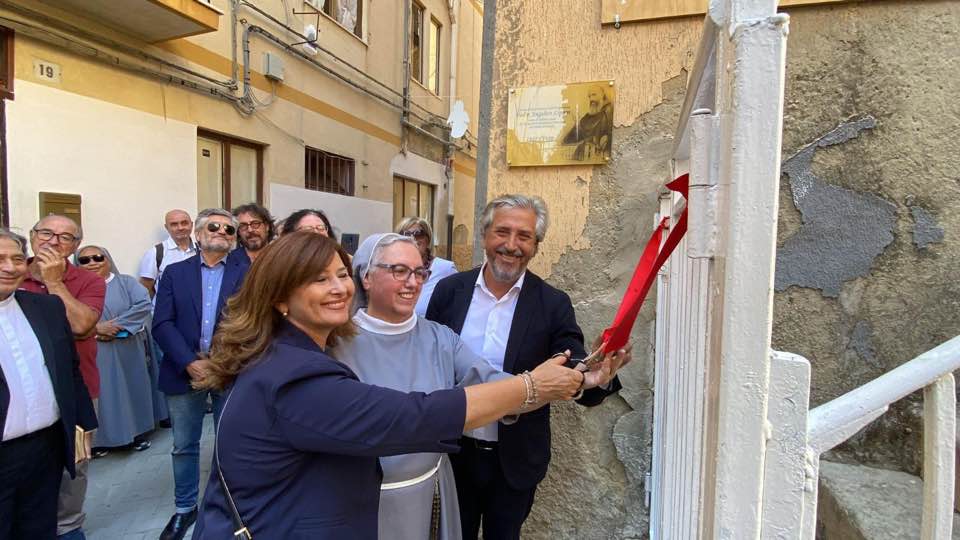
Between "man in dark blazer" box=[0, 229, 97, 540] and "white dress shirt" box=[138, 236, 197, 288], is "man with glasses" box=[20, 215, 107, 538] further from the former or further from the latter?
"white dress shirt" box=[138, 236, 197, 288]

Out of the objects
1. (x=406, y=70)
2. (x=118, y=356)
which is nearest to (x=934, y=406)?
(x=118, y=356)

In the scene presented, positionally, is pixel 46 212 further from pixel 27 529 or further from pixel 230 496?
pixel 230 496

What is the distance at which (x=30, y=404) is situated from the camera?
7.39ft

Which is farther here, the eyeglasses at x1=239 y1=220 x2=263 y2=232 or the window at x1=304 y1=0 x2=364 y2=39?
the window at x1=304 y1=0 x2=364 y2=39

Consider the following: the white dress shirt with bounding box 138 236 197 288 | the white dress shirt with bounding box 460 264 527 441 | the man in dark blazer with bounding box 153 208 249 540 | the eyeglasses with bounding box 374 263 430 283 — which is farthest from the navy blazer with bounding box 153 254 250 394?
the white dress shirt with bounding box 138 236 197 288

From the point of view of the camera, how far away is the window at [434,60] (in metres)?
13.2

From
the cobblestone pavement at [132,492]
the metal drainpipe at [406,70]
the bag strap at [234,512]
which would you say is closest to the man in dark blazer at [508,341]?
the bag strap at [234,512]

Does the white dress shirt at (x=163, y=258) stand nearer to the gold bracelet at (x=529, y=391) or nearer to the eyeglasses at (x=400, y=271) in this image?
the eyeglasses at (x=400, y=271)

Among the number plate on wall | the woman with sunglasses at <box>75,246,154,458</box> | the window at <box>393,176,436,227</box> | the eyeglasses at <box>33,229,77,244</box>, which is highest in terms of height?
the number plate on wall

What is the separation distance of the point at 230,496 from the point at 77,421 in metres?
1.79

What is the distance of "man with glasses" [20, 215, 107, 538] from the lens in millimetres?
2785

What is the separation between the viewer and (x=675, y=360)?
60.1 inches

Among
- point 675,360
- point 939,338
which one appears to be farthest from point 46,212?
point 939,338

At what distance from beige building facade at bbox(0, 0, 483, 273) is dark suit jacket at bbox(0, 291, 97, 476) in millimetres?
2960
